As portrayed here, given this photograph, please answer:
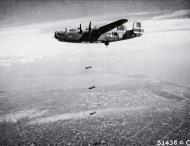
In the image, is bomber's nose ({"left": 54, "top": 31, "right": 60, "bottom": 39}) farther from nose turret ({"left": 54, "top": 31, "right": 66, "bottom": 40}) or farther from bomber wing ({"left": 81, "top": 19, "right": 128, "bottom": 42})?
bomber wing ({"left": 81, "top": 19, "right": 128, "bottom": 42})

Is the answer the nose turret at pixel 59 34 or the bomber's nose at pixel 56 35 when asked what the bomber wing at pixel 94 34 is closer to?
the nose turret at pixel 59 34

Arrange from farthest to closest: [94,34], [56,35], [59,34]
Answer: [94,34]
[59,34]
[56,35]

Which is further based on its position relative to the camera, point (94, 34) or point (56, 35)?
point (94, 34)

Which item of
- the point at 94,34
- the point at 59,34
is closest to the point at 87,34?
the point at 94,34

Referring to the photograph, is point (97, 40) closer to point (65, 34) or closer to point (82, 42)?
point (82, 42)

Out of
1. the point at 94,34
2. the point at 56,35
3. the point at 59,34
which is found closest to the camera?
the point at 56,35

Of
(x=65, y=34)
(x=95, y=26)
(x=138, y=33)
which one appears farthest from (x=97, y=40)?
(x=138, y=33)

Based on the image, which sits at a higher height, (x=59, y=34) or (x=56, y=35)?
(x=59, y=34)

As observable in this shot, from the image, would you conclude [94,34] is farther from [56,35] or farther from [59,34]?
[56,35]

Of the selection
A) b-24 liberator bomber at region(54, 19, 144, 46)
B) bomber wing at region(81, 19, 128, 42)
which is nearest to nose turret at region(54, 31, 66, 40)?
b-24 liberator bomber at region(54, 19, 144, 46)

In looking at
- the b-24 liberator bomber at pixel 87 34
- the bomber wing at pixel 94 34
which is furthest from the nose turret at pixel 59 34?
the bomber wing at pixel 94 34

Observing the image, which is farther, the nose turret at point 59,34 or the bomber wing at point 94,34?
the bomber wing at point 94,34

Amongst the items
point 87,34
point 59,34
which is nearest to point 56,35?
point 59,34
